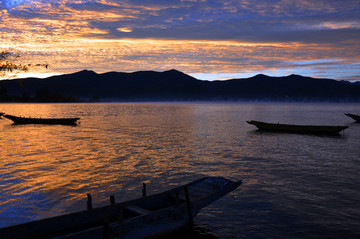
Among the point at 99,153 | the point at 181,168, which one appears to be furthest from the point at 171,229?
the point at 99,153

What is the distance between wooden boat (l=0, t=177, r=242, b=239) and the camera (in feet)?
30.9

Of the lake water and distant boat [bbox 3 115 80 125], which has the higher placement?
distant boat [bbox 3 115 80 125]

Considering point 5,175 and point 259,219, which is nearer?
point 259,219

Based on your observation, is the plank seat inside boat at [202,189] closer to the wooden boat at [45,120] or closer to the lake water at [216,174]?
the lake water at [216,174]

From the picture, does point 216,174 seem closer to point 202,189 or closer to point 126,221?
point 202,189

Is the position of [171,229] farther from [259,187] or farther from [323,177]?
[323,177]

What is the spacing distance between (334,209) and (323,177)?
7.02 metres

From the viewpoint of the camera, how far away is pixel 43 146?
36.5 m

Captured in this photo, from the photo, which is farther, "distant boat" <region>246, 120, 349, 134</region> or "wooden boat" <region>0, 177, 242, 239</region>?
"distant boat" <region>246, 120, 349, 134</region>

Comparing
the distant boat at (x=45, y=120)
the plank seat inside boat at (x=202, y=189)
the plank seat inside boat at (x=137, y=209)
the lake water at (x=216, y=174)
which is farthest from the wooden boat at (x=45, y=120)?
the plank seat inside boat at (x=137, y=209)

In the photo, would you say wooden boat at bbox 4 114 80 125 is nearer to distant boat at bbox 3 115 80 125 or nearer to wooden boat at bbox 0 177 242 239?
distant boat at bbox 3 115 80 125

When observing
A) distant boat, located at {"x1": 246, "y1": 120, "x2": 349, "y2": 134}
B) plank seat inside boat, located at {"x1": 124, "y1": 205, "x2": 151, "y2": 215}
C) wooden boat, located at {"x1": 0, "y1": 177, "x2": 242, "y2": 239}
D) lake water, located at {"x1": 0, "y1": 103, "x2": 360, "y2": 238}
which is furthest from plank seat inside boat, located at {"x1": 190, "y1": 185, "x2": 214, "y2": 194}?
distant boat, located at {"x1": 246, "y1": 120, "x2": 349, "y2": 134}

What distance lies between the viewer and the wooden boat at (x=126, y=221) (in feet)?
30.9

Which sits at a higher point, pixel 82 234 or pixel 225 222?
pixel 82 234
